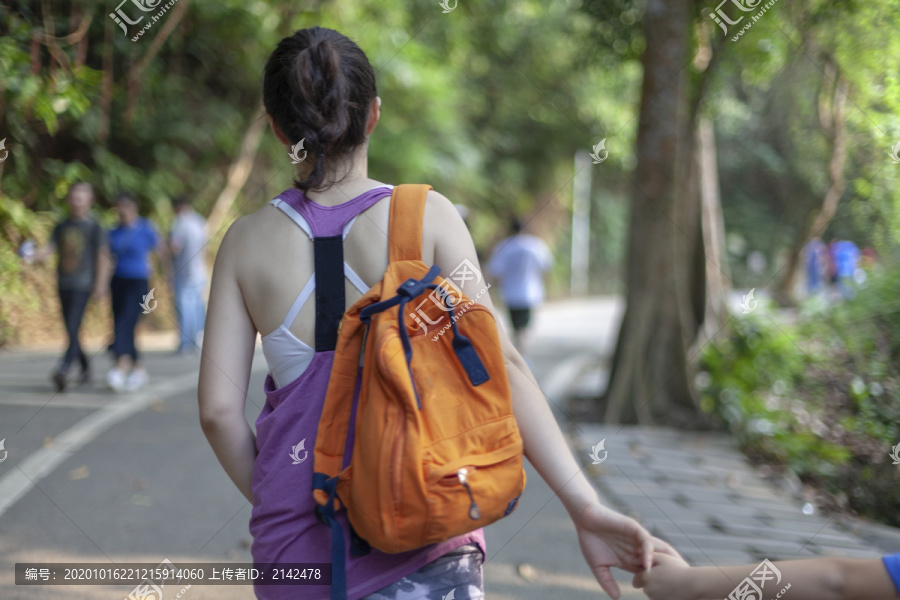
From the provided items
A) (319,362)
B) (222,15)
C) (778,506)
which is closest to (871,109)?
(778,506)

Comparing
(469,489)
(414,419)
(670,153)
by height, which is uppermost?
(670,153)

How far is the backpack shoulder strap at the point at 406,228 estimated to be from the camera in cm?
136

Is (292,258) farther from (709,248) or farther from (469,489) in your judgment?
(709,248)

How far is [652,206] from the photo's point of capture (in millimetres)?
6906

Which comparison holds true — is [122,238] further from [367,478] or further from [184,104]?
[367,478]

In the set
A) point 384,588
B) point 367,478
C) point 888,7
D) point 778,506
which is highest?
point 888,7

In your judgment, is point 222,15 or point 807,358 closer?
point 807,358

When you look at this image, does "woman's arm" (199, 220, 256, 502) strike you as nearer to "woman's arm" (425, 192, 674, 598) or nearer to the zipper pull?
"woman's arm" (425, 192, 674, 598)

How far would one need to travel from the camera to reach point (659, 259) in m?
6.99

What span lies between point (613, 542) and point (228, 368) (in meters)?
0.80

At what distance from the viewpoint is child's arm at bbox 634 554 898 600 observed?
4.22 ft

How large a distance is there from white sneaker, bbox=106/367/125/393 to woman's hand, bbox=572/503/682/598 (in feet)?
22.0

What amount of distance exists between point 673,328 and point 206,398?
608 centimetres
